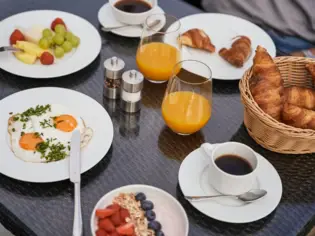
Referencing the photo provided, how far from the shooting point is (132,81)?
1366 mm

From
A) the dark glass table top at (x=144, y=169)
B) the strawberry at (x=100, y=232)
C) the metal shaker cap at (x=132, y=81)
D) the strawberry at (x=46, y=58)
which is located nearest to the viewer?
the strawberry at (x=100, y=232)

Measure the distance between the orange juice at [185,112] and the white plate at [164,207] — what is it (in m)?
0.23

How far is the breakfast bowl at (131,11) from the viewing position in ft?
5.36

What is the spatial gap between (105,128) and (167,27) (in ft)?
1.28

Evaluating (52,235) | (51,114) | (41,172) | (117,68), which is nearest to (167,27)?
(117,68)

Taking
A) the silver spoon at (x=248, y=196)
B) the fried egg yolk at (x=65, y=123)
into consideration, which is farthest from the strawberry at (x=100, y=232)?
the fried egg yolk at (x=65, y=123)

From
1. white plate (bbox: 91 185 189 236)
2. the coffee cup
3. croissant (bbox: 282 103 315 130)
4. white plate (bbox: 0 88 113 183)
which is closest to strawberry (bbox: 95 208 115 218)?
white plate (bbox: 91 185 189 236)

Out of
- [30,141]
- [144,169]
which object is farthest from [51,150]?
[144,169]

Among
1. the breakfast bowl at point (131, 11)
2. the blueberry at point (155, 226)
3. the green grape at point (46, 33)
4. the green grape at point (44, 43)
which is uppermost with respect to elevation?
the breakfast bowl at point (131, 11)

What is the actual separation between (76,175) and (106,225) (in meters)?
0.17

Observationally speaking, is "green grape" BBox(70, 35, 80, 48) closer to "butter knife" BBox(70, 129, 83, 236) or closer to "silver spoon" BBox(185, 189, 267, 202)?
"butter knife" BBox(70, 129, 83, 236)

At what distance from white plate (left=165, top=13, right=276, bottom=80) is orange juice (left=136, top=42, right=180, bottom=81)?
122 millimetres

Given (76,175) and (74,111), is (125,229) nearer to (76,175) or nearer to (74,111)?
(76,175)

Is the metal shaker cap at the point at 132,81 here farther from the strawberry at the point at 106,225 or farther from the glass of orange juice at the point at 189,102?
the strawberry at the point at 106,225
